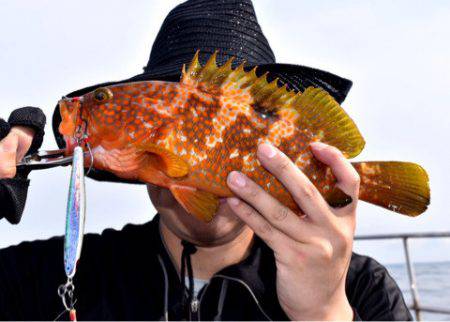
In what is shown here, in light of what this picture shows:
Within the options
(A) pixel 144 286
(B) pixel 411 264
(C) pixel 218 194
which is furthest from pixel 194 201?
(B) pixel 411 264

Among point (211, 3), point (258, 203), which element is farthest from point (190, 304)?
point (211, 3)

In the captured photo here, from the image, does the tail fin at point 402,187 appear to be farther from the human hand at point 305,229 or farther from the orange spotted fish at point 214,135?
the human hand at point 305,229

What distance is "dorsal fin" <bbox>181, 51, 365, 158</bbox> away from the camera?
7.92 feet

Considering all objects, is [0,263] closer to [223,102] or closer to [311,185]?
[223,102]

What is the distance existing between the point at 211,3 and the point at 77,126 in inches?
80.2

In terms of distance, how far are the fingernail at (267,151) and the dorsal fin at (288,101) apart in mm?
262

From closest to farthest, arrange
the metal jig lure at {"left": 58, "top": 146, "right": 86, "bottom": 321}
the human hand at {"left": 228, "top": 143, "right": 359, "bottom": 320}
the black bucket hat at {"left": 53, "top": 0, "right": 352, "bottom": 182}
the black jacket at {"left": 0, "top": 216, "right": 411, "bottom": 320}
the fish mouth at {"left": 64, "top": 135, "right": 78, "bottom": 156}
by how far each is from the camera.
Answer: the metal jig lure at {"left": 58, "top": 146, "right": 86, "bottom": 321}, the fish mouth at {"left": 64, "top": 135, "right": 78, "bottom": 156}, the human hand at {"left": 228, "top": 143, "right": 359, "bottom": 320}, the black bucket hat at {"left": 53, "top": 0, "right": 352, "bottom": 182}, the black jacket at {"left": 0, "top": 216, "right": 411, "bottom": 320}

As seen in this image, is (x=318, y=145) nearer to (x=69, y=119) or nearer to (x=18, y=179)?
(x=69, y=119)

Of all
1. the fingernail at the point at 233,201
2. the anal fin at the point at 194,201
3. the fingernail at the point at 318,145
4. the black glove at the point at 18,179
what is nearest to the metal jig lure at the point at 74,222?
the anal fin at the point at 194,201

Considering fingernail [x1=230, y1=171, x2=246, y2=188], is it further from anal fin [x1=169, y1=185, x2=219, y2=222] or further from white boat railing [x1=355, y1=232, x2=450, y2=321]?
white boat railing [x1=355, y1=232, x2=450, y2=321]

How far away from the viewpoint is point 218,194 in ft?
7.55

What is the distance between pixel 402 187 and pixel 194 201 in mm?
1235

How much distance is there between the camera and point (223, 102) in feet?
7.81

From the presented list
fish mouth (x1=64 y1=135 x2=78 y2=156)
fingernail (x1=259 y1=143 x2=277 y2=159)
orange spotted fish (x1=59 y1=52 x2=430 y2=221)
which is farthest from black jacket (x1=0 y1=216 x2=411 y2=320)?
fish mouth (x1=64 y1=135 x2=78 y2=156)
